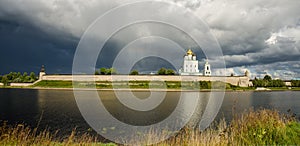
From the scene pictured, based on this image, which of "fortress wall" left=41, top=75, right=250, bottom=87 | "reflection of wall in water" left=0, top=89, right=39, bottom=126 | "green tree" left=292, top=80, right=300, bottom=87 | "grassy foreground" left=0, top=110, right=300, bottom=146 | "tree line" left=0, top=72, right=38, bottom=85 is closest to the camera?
"grassy foreground" left=0, top=110, right=300, bottom=146

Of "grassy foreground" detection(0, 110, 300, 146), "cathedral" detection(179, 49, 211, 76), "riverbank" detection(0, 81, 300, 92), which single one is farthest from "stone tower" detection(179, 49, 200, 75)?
"grassy foreground" detection(0, 110, 300, 146)

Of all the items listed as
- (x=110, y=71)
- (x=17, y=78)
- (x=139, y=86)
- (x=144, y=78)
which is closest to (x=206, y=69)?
(x=144, y=78)

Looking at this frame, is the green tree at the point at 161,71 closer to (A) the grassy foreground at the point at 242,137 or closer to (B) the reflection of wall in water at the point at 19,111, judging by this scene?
(B) the reflection of wall in water at the point at 19,111

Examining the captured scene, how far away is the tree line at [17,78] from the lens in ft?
357

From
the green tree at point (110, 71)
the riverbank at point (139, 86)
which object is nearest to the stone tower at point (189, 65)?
the riverbank at point (139, 86)

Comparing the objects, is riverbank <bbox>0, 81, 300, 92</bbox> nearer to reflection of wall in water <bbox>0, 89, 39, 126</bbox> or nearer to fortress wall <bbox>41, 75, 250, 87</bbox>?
fortress wall <bbox>41, 75, 250, 87</bbox>

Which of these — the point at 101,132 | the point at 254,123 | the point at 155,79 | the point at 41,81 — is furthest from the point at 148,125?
the point at 41,81

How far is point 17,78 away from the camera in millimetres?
113312

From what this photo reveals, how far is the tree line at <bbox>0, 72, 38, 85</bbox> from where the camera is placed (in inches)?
4286

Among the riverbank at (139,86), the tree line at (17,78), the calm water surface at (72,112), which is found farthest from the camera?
the tree line at (17,78)

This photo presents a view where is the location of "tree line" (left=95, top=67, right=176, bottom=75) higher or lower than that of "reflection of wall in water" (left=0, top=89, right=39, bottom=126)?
higher

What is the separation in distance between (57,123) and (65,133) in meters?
3.79

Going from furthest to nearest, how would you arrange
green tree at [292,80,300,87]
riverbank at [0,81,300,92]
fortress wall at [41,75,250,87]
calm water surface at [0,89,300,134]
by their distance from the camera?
green tree at [292,80,300,87]
fortress wall at [41,75,250,87]
riverbank at [0,81,300,92]
calm water surface at [0,89,300,134]

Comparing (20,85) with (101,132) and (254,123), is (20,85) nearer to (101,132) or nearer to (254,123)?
(101,132)
